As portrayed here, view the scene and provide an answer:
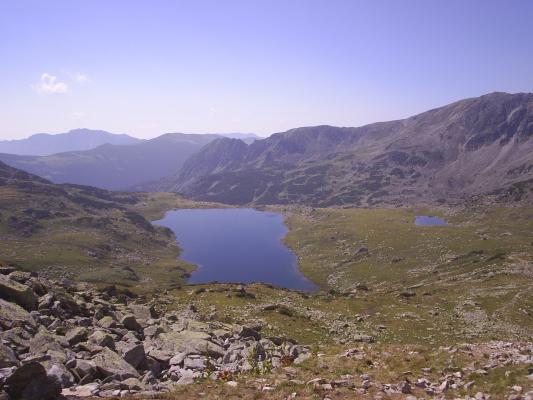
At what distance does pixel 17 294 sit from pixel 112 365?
44.2ft

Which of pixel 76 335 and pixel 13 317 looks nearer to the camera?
pixel 13 317

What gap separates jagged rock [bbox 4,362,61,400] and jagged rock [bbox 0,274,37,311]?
1576 cm

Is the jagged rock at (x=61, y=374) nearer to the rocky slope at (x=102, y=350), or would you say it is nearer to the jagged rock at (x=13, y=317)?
the rocky slope at (x=102, y=350)

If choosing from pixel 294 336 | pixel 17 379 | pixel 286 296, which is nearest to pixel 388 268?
pixel 286 296

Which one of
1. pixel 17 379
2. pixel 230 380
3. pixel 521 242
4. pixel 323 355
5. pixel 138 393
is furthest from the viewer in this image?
pixel 521 242

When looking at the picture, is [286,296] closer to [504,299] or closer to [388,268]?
[504,299]

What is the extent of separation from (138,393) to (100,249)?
182554mm

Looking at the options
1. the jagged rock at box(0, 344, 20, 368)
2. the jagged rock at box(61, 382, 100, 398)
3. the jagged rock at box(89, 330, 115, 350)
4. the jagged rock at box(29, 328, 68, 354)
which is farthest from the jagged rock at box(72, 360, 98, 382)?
the jagged rock at box(89, 330, 115, 350)

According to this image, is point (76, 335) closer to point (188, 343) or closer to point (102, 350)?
point (102, 350)

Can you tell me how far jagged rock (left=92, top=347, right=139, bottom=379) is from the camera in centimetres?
2323

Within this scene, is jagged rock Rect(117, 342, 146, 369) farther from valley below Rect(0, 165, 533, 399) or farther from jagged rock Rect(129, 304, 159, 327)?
jagged rock Rect(129, 304, 159, 327)

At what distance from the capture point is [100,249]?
7475 inches

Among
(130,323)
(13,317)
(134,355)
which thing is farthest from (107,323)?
(134,355)

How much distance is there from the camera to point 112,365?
24.3m
